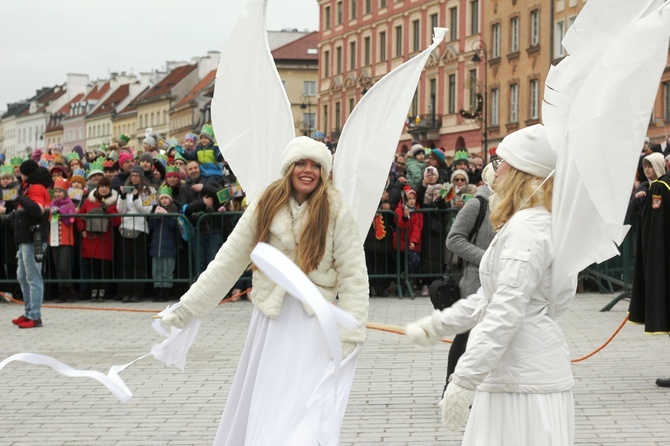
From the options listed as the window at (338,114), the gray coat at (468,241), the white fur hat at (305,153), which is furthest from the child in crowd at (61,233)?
the window at (338,114)

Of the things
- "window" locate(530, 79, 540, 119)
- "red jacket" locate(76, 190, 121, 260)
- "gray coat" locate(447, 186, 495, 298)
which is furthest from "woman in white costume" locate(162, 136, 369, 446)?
"window" locate(530, 79, 540, 119)

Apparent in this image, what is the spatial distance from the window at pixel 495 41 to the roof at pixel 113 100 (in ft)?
254

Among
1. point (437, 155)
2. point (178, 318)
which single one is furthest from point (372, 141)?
point (437, 155)

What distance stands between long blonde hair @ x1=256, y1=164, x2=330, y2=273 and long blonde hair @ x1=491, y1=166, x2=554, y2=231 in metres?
1.36

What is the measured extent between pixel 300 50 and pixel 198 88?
65.3 feet

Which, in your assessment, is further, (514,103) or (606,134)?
(514,103)

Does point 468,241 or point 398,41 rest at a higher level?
point 398,41

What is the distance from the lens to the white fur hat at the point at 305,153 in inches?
233

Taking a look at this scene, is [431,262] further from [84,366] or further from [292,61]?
[292,61]

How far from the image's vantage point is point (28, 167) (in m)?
13.2

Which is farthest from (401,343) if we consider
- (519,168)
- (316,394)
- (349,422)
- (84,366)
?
(519,168)

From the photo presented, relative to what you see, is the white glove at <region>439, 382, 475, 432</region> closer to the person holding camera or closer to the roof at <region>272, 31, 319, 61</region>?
the person holding camera

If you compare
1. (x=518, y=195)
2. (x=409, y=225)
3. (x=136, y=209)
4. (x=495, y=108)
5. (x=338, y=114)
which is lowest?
(x=409, y=225)

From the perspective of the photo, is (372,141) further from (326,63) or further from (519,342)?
(326,63)
